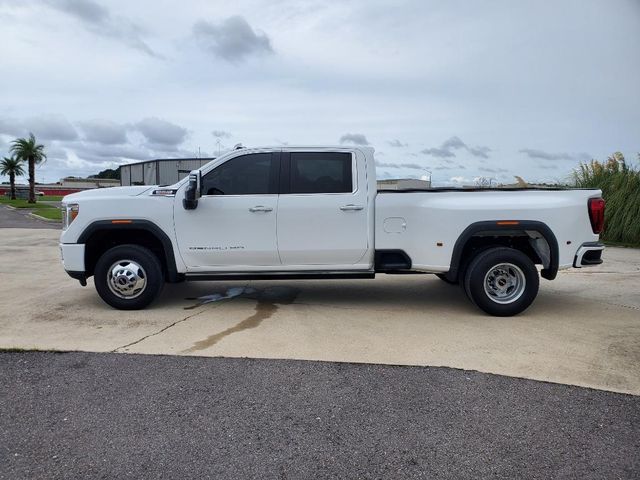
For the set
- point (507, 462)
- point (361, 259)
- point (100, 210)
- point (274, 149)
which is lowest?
point (507, 462)

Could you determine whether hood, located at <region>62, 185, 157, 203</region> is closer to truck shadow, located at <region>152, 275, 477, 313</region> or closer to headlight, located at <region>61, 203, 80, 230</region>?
headlight, located at <region>61, 203, 80, 230</region>

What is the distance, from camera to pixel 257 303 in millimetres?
6898

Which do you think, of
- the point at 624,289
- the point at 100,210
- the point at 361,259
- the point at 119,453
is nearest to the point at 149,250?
the point at 100,210

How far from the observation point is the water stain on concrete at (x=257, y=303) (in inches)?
206

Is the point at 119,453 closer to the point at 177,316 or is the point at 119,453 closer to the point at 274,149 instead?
the point at 177,316

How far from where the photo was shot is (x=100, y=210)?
6227 mm

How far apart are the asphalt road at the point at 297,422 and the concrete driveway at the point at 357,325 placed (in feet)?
1.14

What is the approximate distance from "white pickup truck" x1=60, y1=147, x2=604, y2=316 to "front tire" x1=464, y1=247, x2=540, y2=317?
0.01 meters

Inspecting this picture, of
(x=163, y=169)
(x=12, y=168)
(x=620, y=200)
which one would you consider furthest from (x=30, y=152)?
(x=620, y=200)

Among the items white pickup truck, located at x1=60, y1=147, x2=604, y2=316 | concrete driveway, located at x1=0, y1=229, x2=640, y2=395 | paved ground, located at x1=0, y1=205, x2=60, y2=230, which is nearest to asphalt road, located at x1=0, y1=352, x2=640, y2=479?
concrete driveway, located at x1=0, y1=229, x2=640, y2=395

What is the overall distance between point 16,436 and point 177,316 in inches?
115

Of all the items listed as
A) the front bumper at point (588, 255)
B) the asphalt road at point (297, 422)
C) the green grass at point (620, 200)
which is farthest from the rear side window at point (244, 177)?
the green grass at point (620, 200)

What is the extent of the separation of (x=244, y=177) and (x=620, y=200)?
13.2 meters

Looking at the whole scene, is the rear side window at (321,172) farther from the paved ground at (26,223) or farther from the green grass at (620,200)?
the paved ground at (26,223)
